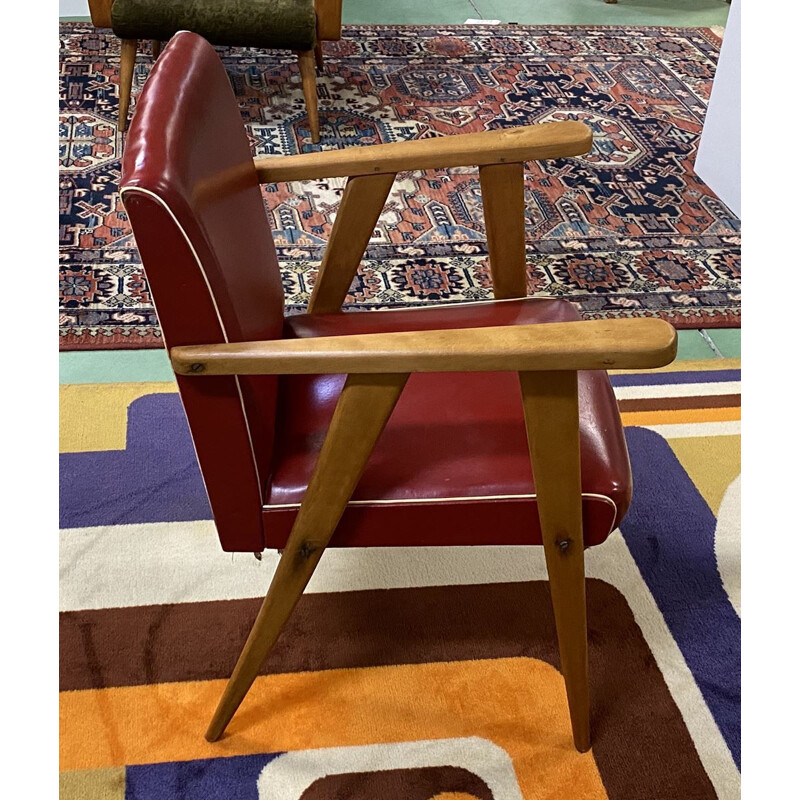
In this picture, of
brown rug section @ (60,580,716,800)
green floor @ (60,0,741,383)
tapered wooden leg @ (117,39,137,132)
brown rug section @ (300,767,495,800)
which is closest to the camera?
brown rug section @ (300,767,495,800)

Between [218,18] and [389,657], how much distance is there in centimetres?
214

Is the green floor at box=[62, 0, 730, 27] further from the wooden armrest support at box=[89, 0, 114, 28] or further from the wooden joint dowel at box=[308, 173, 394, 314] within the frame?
the wooden joint dowel at box=[308, 173, 394, 314]

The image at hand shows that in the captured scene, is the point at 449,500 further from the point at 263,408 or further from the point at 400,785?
the point at 400,785

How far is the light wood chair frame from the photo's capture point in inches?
43.9

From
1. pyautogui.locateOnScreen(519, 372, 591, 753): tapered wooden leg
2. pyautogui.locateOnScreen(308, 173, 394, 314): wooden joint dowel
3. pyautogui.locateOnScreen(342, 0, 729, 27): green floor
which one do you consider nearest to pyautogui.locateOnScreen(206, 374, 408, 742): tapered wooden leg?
pyautogui.locateOnScreen(519, 372, 591, 753): tapered wooden leg

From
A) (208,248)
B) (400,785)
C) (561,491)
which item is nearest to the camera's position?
(208,248)

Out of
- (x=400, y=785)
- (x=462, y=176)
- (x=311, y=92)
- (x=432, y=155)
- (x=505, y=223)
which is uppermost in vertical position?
(x=432, y=155)

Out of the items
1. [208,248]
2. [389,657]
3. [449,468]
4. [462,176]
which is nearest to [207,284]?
[208,248]

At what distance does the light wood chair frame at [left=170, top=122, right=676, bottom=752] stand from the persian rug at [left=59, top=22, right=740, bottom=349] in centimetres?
96

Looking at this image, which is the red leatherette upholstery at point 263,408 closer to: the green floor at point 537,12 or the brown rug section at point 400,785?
the brown rug section at point 400,785

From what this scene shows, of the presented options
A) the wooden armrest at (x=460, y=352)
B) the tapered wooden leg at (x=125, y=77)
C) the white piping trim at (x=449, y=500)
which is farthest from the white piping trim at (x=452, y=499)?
the tapered wooden leg at (x=125, y=77)

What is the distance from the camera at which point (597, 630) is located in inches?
63.8

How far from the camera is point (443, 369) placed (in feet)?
3.72

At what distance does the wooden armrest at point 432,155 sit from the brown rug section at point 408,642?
0.71m
